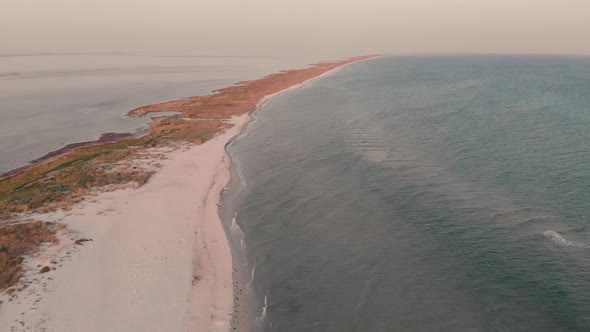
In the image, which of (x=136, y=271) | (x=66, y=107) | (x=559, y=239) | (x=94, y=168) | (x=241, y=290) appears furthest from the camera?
(x=66, y=107)

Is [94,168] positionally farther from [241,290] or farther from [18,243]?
[241,290]

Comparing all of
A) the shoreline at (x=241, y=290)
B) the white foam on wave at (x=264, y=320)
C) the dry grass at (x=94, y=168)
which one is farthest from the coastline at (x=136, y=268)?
the dry grass at (x=94, y=168)

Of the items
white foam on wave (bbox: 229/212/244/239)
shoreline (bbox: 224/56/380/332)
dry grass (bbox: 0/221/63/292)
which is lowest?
shoreline (bbox: 224/56/380/332)

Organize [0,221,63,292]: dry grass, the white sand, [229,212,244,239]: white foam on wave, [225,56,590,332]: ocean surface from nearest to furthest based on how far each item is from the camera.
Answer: the white sand → [225,56,590,332]: ocean surface → [0,221,63,292]: dry grass → [229,212,244,239]: white foam on wave

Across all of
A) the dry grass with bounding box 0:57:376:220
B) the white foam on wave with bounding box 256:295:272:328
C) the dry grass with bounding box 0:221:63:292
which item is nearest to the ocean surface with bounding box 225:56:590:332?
the white foam on wave with bounding box 256:295:272:328

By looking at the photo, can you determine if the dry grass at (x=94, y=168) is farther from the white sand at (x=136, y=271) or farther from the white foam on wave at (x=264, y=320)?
the white foam on wave at (x=264, y=320)

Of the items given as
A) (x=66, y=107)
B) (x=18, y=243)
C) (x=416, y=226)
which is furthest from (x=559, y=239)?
(x=66, y=107)

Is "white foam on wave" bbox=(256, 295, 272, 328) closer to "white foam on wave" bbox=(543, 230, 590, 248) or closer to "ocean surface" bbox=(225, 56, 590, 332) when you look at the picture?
"ocean surface" bbox=(225, 56, 590, 332)
